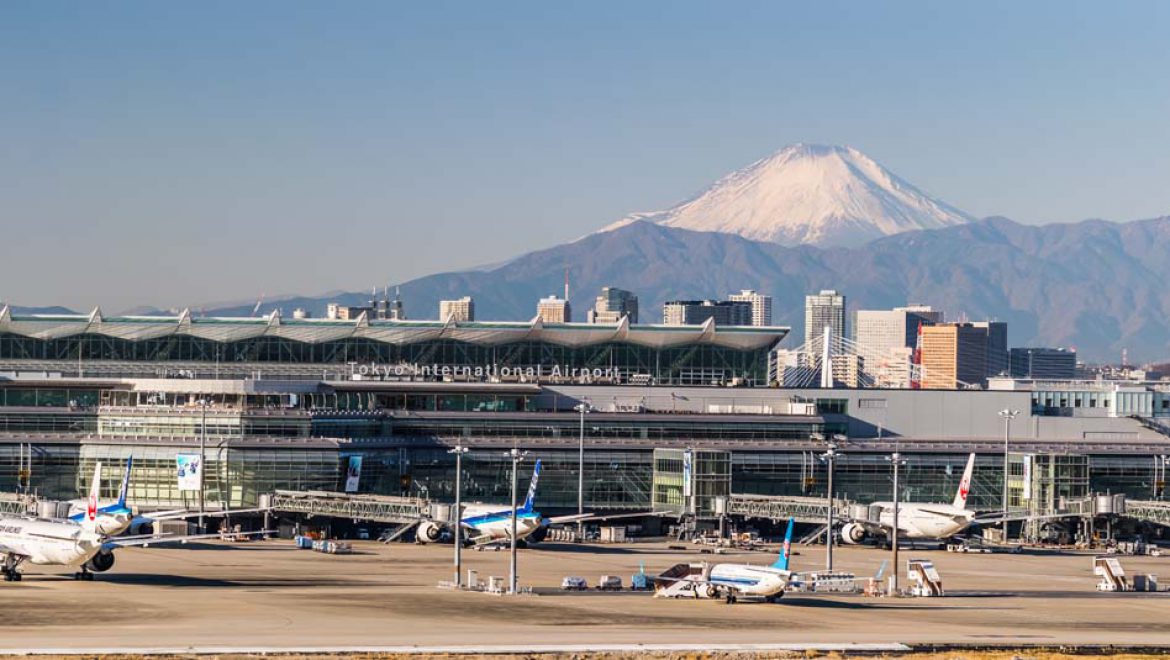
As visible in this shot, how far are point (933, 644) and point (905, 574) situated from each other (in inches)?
2115

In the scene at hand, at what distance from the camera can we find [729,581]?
13638 centimetres

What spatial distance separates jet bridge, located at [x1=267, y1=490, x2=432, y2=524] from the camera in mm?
Result: 192500

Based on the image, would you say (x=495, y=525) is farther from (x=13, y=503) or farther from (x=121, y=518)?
(x=13, y=503)

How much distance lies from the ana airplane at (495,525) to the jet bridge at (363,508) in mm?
1842

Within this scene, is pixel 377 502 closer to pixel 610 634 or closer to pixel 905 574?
pixel 905 574

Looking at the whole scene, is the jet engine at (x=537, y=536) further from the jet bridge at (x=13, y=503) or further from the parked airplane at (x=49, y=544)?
the parked airplane at (x=49, y=544)

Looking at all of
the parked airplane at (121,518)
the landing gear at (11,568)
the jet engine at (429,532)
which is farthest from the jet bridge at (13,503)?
the landing gear at (11,568)

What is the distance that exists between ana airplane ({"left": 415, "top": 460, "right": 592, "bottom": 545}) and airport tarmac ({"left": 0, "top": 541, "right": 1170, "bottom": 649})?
470 cm

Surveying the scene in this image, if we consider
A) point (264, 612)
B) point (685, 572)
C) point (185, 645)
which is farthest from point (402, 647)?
point (685, 572)

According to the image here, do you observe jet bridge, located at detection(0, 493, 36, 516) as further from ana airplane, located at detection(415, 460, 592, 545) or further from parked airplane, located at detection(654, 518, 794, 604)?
Result: parked airplane, located at detection(654, 518, 794, 604)

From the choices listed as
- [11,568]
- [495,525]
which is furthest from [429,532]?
[11,568]

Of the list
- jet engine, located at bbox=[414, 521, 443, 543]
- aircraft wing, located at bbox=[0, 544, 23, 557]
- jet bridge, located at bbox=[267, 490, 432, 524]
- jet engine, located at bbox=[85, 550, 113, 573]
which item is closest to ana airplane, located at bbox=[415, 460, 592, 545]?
jet engine, located at bbox=[414, 521, 443, 543]

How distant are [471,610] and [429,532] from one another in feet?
211

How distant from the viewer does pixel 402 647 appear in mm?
104750
